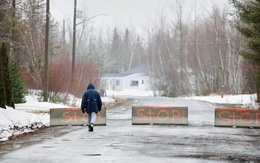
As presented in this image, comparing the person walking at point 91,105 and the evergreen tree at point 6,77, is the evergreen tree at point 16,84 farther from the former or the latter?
the person walking at point 91,105

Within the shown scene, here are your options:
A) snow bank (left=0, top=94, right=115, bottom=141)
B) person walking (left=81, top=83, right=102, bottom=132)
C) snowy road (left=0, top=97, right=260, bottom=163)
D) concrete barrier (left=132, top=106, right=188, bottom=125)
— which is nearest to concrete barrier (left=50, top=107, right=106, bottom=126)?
snow bank (left=0, top=94, right=115, bottom=141)

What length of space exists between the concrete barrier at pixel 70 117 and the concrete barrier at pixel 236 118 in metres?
4.76

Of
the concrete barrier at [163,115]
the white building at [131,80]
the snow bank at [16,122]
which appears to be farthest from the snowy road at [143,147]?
the white building at [131,80]

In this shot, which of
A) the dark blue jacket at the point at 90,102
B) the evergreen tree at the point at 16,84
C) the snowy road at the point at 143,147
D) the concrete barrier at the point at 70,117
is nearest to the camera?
the snowy road at the point at 143,147

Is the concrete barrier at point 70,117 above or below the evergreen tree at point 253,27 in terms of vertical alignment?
below

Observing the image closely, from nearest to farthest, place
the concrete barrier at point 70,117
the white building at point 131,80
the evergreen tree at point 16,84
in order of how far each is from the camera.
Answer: the concrete barrier at point 70,117 → the evergreen tree at point 16,84 → the white building at point 131,80

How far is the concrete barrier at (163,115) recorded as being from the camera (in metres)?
23.1

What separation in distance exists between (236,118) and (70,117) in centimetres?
691

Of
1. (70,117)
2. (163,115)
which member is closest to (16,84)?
(70,117)

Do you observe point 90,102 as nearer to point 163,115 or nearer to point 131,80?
point 163,115

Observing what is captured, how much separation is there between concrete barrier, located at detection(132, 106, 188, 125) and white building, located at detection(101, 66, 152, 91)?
97713 mm

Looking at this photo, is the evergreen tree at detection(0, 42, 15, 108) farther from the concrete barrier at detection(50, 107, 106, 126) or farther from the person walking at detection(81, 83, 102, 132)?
the person walking at detection(81, 83, 102, 132)

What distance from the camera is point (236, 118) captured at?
22.7m

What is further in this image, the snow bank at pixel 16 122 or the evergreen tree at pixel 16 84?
the evergreen tree at pixel 16 84
